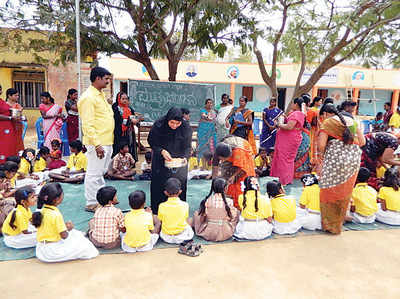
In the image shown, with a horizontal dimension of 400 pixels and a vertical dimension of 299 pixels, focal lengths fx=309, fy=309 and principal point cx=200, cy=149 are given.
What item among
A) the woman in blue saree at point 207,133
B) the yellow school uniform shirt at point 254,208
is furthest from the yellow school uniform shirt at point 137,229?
the woman in blue saree at point 207,133

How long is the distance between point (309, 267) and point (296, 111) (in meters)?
2.73

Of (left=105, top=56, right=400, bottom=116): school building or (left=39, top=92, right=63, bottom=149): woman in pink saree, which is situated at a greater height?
(left=105, top=56, right=400, bottom=116): school building

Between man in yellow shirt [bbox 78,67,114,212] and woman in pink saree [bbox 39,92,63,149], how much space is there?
2.80 meters

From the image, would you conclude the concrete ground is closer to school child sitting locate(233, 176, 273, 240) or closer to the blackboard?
school child sitting locate(233, 176, 273, 240)

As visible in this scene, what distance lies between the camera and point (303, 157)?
5879 millimetres

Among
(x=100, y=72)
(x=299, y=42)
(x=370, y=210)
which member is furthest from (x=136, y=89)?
(x=370, y=210)

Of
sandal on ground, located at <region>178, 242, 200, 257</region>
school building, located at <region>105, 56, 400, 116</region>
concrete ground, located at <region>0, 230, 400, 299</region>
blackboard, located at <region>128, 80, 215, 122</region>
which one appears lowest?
concrete ground, located at <region>0, 230, 400, 299</region>

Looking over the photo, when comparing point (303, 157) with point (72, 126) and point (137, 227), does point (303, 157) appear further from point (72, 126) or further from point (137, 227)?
point (72, 126)

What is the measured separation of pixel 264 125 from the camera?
283 inches

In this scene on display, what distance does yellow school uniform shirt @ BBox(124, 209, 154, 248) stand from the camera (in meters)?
3.05

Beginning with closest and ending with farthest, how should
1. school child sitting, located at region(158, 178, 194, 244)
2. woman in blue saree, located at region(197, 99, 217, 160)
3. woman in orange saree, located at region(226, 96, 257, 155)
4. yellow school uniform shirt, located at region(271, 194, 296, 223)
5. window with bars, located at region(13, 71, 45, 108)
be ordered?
school child sitting, located at region(158, 178, 194, 244) → yellow school uniform shirt, located at region(271, 194, 296, 223) → woman in orange saree, located at region(226, 96, 257, 155) → woman in blue saree, located at region(197, 99, 217, 160) → window with bars, located at region(13, 71, 45, 108)

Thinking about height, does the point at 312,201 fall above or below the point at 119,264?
above

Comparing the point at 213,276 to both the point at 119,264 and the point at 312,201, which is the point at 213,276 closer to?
the point at 119,264

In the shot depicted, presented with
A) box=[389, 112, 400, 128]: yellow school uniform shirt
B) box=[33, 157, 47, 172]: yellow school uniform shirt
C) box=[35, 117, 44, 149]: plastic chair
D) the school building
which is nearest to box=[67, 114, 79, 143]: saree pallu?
box=[35, 117, 44, 149]: plastic chair
